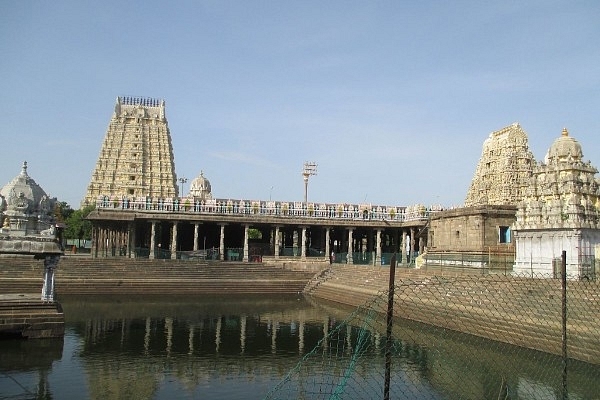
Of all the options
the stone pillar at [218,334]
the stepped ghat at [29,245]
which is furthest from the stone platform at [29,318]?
the stone pillar at [218,334]

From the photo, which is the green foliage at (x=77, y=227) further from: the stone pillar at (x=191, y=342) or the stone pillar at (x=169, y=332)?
the stone pillar at (x=191, y=342)

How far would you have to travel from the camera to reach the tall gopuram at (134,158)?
186ft

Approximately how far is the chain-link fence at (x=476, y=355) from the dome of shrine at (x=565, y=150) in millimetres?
8044

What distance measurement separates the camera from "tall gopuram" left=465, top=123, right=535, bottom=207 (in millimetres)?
45906

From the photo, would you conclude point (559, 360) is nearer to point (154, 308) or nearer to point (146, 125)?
point (154, 308)

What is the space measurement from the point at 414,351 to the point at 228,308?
449 inches

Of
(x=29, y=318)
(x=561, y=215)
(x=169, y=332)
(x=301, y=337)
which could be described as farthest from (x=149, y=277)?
(x=561, y=215)

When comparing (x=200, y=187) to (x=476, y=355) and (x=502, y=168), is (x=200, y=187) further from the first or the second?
(x=476, y=355)

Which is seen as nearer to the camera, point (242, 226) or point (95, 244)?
point (95, 244)

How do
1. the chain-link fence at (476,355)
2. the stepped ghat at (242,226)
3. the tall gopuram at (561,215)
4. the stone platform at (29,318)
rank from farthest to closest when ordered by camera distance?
the stepped ghat at (242,226)
the tall gopuram at (561,215)
the stone platform at (29,318)
the chain-link fence at (476,355)

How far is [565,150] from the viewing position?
23.9m

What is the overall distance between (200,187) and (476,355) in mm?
45187

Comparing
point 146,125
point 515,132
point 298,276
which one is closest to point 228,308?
point 298,276

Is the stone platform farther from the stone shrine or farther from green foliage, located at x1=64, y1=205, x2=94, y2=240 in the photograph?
green foliage, located at x1=64, y1=205, x2=94, y2=240
